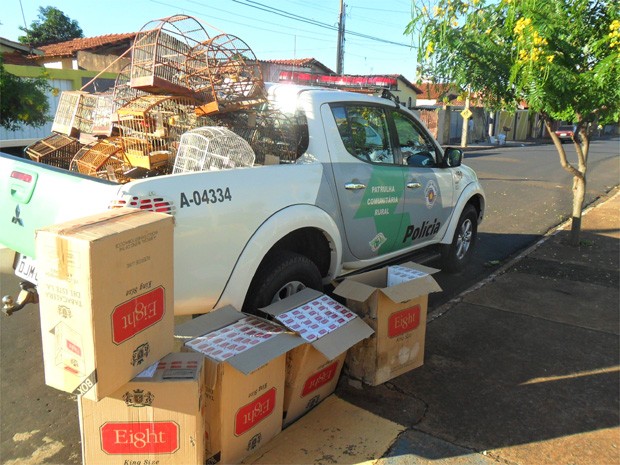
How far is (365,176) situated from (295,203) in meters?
0.92

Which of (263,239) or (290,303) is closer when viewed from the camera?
(290,303)

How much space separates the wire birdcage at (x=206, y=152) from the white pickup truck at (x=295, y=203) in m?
0.21

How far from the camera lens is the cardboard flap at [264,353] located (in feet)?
8.23

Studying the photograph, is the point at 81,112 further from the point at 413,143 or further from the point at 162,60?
the point at 413,143

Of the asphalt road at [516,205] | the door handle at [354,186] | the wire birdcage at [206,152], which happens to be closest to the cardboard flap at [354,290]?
the door handle at [354,186]

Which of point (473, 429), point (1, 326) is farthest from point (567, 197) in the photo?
point (1, 326)

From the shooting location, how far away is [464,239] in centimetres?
617

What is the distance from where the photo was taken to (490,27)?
19.8 feet

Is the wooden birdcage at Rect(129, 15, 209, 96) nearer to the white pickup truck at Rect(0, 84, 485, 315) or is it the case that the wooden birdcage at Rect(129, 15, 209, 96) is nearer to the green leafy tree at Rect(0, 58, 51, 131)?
the white pickup truck at Rect(0, 84, 485, 315)

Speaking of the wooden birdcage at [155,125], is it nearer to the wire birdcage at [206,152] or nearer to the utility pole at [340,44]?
the wire birdcage at [206,152]

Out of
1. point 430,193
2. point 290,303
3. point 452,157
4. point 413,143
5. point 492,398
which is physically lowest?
point 492,398

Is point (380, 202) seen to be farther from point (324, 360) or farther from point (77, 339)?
point (77, 339)

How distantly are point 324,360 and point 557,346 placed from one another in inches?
88.5

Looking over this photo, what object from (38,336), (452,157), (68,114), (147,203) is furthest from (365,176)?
(38,336)
